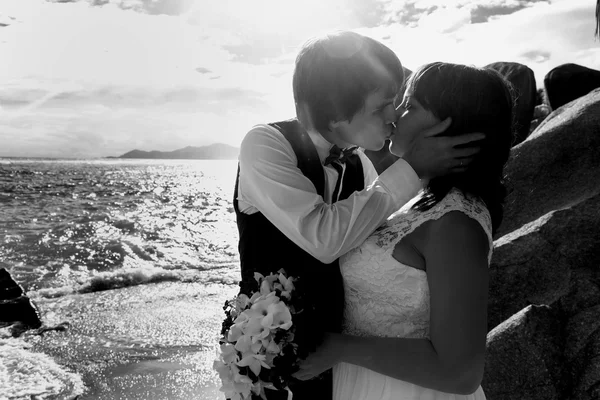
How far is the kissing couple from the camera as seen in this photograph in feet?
6.51

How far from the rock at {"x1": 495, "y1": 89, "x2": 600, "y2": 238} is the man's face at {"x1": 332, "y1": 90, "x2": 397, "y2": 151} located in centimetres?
348

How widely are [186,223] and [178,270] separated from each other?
1342 centimetres

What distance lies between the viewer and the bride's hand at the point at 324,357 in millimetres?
2104

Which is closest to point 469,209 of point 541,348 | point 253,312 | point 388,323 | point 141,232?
point 388,323

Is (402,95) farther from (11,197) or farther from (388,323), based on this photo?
(11,197)

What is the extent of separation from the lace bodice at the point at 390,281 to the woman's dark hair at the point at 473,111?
0.30 ft

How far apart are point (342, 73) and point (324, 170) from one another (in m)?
0.48

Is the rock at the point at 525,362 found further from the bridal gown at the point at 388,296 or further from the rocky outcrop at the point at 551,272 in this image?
the bridal gown at the point at 388,296

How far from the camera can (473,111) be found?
2.08 meters

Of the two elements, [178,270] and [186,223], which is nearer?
[178,270]

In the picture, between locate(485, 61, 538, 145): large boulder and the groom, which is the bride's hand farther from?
locate(485, 61, 538, 145): large boulder

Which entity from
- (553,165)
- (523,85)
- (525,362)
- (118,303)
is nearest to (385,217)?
(525,362)

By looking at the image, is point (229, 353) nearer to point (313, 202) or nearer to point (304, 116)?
point (313, 202)

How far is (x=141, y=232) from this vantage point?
25125 mm
